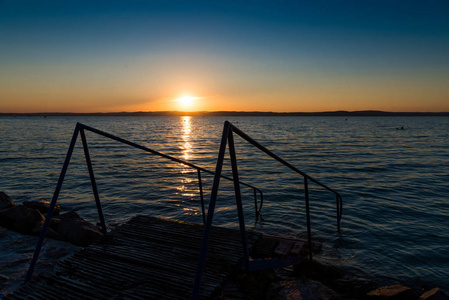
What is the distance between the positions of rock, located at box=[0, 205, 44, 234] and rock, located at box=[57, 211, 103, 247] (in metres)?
0.96

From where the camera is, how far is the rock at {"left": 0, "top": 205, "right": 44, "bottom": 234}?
24.3ft

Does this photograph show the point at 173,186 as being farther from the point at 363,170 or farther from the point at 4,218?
the point at 363,170

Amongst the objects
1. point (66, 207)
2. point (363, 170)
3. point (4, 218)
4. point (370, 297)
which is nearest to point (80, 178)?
point (66, 207)

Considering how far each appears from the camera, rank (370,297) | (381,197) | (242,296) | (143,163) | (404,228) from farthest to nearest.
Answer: (143,163) < (381,197) < (404,228) < (370,297) < (242,296)

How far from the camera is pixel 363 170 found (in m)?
19.7

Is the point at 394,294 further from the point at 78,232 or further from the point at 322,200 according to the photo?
the point at 322,200

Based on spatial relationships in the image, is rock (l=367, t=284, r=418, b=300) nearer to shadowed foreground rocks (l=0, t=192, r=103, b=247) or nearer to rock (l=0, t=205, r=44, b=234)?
shadowed foreground rocks (l=0, t=192, r=103, b=247)

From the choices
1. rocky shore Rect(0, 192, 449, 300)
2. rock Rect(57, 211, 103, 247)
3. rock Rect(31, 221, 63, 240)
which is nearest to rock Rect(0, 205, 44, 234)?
rocky shore Rect(0, 192, 449, 300)

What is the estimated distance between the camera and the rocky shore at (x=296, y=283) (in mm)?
4914

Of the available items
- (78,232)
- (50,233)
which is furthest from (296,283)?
(50,233)

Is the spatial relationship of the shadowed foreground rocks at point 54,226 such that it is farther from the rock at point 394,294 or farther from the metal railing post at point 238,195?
the rock at point 394,294

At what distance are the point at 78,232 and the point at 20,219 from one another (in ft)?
6.64

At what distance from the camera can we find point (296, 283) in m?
5.35

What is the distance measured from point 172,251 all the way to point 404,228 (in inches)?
335
